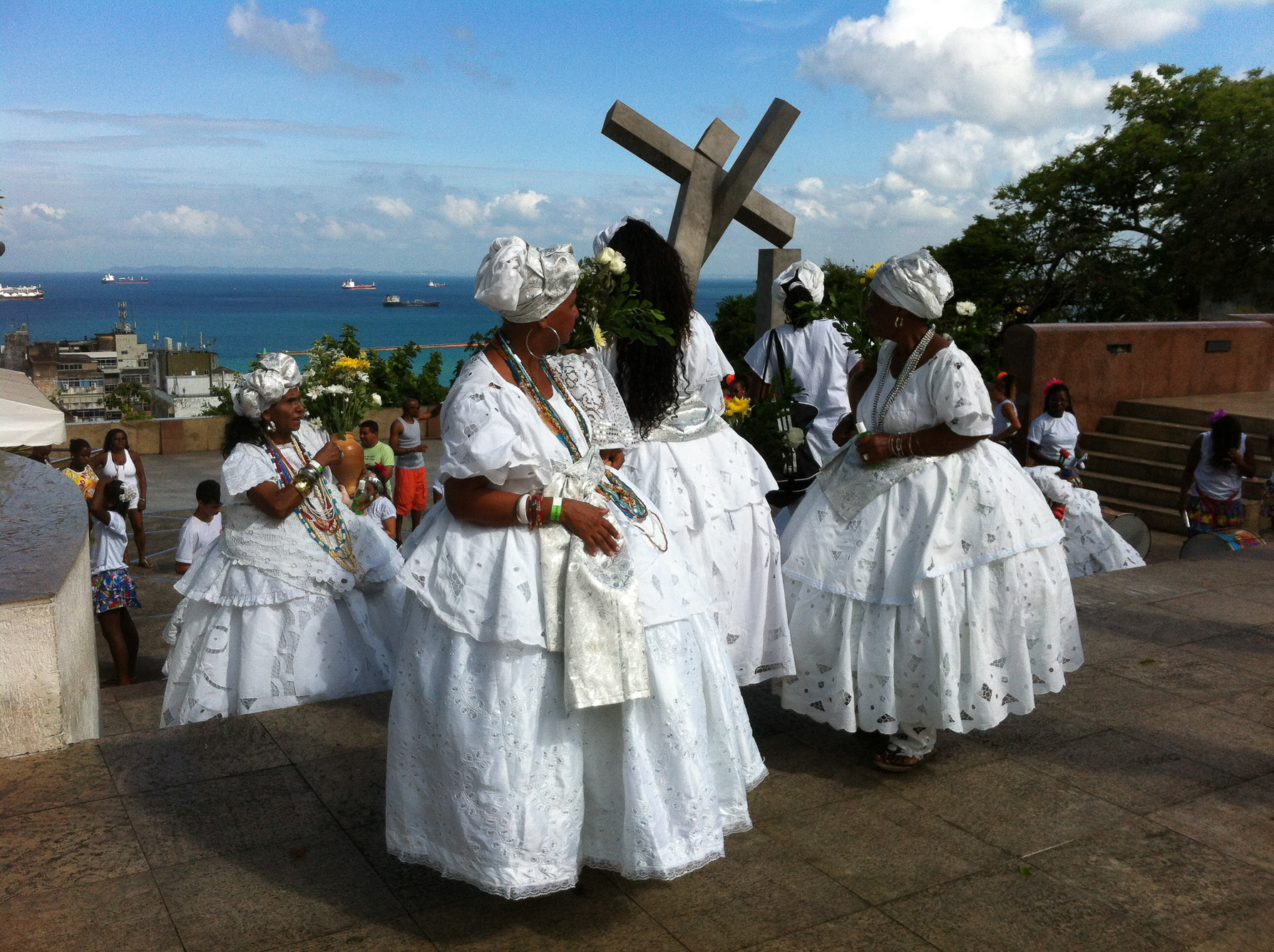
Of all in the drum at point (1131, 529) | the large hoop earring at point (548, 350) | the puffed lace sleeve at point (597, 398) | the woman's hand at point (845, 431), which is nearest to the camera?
the large hoop earring at point (548, 350)

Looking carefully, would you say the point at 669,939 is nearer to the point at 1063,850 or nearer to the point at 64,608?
the point at 1063,850

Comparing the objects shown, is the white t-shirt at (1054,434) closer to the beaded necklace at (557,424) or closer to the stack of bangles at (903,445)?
the stack of bangles at (903,445)

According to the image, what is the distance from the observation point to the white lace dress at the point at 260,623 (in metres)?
5.04

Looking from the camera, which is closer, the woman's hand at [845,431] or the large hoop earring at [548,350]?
the large hoop earring at [548,350]

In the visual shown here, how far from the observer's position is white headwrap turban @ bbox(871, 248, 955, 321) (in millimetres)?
4207

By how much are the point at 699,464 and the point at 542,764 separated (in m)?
1.75

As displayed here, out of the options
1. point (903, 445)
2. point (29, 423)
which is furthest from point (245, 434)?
point (903, 445)

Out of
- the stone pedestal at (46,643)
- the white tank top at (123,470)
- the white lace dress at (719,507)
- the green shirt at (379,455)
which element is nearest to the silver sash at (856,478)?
the white lace dress at (719,507)

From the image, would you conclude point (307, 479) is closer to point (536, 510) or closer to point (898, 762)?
point (536, 510)

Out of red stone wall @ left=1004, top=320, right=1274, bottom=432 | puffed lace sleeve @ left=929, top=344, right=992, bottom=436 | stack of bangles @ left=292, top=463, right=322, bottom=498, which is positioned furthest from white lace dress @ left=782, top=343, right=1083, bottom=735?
red stone wall @ left=1004, top=320, right=1274, bottom=432

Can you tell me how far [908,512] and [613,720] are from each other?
174 centimetres

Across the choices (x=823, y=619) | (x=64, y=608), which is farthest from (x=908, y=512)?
(x=64, y=608)

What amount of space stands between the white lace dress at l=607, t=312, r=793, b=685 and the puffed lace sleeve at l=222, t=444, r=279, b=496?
182 centimetres

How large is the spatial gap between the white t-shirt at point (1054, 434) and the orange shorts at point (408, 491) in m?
6.89
